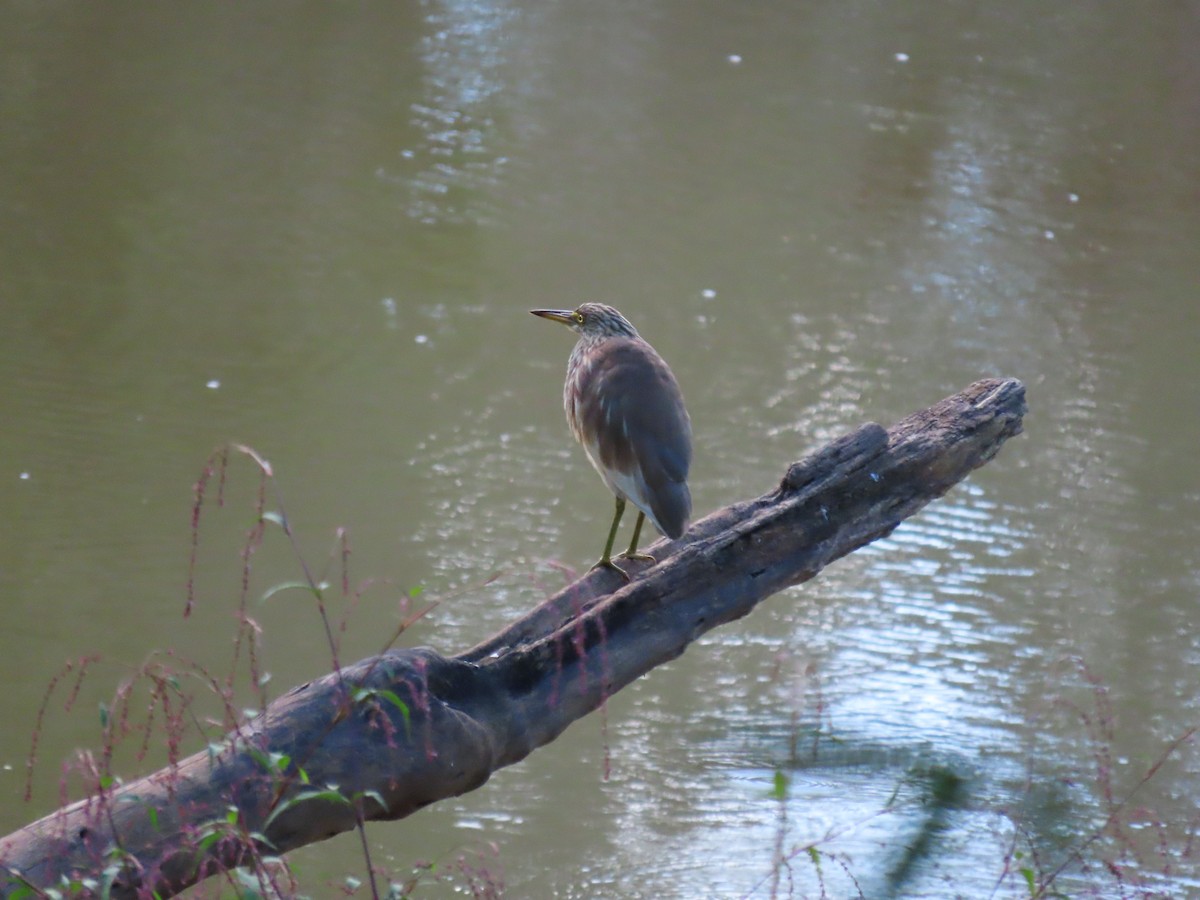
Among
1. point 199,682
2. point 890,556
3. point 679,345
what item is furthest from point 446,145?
point 199,682

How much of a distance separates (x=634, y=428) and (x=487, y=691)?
66cm

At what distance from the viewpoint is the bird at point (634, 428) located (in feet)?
8.41

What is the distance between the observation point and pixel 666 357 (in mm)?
5016

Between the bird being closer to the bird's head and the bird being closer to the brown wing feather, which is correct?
the brown wing feather

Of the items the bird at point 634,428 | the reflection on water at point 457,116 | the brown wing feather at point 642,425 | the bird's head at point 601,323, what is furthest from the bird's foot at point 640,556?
the reflection on water at point 457,116

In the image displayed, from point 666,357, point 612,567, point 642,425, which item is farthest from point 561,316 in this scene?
point 666,357

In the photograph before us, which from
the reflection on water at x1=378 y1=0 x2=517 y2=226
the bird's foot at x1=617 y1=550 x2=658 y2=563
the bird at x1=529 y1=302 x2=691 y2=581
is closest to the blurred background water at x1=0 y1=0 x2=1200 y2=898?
the reflection on water at x1=378 y1=0 x2=517 y2=226

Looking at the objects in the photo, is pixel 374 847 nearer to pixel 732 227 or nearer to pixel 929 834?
pixel 929 834

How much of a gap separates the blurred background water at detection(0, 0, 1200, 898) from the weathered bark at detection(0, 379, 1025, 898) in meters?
0.31

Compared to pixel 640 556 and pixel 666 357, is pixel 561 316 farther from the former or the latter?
pixel 666 357

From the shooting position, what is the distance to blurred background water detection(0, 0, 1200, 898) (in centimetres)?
306

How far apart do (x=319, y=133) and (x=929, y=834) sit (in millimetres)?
4724

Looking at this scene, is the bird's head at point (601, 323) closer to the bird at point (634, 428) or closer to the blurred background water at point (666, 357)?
the bird at point (634, 428)

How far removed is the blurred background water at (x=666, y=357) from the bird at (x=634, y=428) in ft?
1.05
